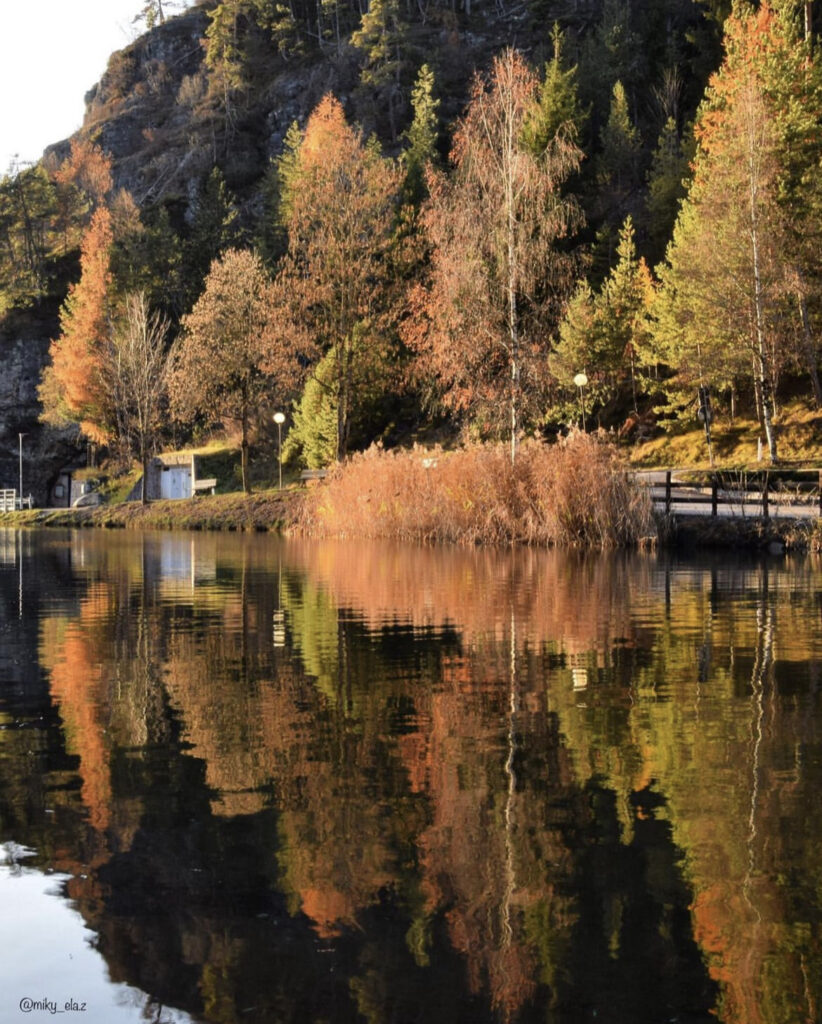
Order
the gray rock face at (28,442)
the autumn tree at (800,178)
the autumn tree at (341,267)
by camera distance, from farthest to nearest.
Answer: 1. the gray rock face at (28,442)
2. the autumn tree at (341,267)
3. the autumn tree at (800,178)

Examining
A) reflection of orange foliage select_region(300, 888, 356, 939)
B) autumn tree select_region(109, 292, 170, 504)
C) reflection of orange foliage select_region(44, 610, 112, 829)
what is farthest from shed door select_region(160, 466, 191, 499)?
reflection of orange foliage select_region(300, 888, 356, 939)

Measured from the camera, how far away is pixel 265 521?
45.5m

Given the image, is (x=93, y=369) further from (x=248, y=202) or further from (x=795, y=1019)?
(x=795, y=1019)

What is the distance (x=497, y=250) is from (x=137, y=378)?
32255 mm

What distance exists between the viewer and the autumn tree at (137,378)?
63.2m

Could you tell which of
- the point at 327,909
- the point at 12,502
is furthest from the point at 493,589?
the point at 12,502

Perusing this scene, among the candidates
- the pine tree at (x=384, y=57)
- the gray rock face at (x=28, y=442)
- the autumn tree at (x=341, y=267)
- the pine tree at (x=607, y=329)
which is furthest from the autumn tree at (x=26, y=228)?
the pine tree at (x=607, y=329)

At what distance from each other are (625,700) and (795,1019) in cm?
505

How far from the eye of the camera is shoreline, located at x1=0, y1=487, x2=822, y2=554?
28.2 m

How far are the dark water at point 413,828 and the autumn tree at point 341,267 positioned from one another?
37.9 m

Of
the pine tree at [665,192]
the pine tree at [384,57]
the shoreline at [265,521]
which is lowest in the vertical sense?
the shoreline at [265,521]

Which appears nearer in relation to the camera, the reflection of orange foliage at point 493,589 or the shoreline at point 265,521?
the reflection of orange foliage at point 493,589

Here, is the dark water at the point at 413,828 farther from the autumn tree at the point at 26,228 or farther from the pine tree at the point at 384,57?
the pine tree at the point at 384,57

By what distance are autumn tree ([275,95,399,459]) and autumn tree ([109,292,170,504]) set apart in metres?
14.1
